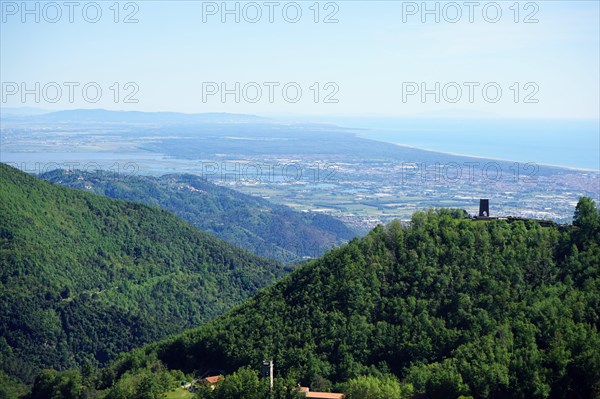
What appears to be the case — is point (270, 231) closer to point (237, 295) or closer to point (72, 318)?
point (237, 295)

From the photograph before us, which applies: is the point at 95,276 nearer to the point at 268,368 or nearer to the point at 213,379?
the point at 213,379

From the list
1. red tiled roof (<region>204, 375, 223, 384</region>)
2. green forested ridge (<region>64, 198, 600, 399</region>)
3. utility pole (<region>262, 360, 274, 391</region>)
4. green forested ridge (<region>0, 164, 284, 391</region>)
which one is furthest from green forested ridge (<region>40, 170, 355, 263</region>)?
utility pole (<region>262, 360, 274, 391</region>)

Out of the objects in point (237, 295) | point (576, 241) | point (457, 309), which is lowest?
point (237, 295)

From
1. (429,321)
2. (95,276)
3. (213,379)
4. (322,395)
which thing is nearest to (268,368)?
(322,395)

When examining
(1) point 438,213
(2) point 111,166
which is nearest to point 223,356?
(1) point 438,213

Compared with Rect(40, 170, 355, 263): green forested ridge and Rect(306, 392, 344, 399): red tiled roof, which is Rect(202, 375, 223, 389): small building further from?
Rect(40, 170, 355, 263): green forested ridge

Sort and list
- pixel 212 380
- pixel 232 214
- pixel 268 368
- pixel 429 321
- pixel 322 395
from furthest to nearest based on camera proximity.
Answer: pixel 232 214 → pixel 429 321 → pixel 212 380 → pixel 268 368 → pixel 322 395
